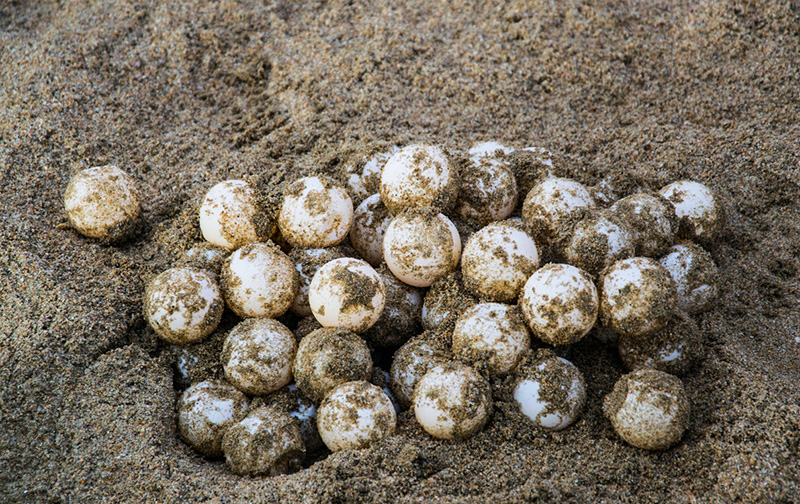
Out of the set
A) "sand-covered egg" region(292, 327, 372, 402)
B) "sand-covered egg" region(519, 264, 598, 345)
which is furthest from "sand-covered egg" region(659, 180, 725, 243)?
"sand-covered egg" region(292, 327, 372, 402)

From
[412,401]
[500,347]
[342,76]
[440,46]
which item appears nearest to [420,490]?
[412,401]

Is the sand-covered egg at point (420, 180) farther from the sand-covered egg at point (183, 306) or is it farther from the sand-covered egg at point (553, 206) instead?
the sand-covered egg at point (183, 306)

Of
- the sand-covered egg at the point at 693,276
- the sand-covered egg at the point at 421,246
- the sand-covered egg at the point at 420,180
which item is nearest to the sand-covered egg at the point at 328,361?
the sand-covered egg at the point at 421,246

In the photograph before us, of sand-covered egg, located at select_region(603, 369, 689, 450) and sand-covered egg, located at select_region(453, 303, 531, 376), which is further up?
sand-covered egg, located at select_region(453, 303, 531, 376)

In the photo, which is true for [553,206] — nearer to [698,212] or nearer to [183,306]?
[698,212]

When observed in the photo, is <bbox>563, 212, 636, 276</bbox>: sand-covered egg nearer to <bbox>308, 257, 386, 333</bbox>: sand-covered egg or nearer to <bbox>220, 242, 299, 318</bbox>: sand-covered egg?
<bbox>308, 257, 386, 333</bbox>: sand-covered egg

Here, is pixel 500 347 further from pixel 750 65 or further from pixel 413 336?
pixel 750 65

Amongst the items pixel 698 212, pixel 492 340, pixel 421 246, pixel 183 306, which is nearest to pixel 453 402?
pixel 492 340

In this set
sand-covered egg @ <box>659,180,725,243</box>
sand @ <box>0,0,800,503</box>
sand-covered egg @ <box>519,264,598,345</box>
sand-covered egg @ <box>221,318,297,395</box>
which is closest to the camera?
sand @ <box>0,0,800,503</box>
